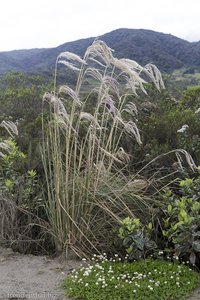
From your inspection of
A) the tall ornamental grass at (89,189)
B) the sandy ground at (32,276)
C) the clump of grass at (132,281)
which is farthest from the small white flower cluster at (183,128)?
the sandy ground at (32,276)

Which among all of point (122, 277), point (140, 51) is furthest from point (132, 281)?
point (140, 51)

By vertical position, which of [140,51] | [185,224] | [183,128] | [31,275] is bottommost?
[31,275]

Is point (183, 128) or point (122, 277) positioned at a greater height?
point (183, 128)

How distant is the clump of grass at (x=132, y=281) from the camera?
3.34 metres

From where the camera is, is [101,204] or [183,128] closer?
[101,204]

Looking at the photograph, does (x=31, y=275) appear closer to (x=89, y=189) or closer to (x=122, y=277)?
(x=122, y=277)

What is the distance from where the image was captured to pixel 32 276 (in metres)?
3.81

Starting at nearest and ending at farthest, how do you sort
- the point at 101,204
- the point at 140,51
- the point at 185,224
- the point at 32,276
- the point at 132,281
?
the point at 132,281 < the point at 185,224 < the point at 32,276 < the point at 101,204 < the point at 140,51

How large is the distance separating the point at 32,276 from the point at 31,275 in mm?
23

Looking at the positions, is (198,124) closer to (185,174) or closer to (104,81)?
(185,174)

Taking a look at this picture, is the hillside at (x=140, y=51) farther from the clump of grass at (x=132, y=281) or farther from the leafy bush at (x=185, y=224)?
the clump of grass at (x=132, y=281)

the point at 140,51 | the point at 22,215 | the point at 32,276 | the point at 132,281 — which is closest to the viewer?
the point at 132,281

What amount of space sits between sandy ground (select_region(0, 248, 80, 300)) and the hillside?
40.8 meters

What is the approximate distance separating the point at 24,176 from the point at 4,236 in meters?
0.73
